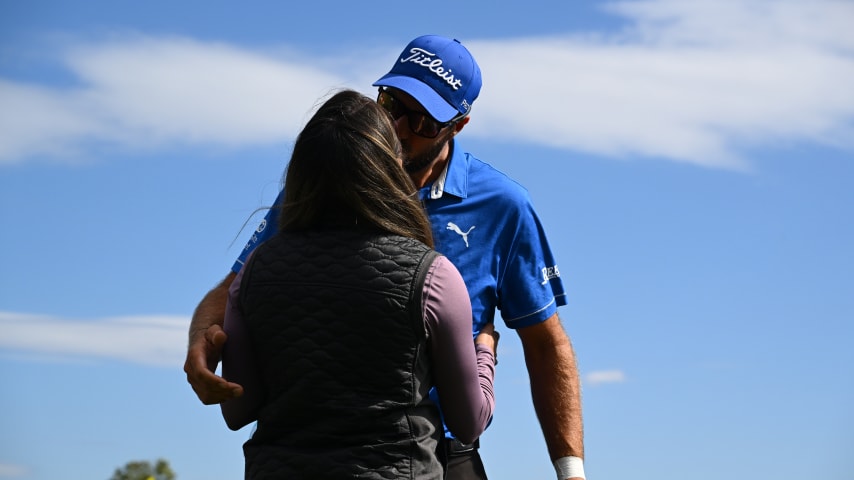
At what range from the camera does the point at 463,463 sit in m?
3.98

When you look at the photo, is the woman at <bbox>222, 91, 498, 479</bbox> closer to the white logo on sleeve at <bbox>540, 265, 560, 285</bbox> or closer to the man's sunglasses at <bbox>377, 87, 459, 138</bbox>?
the man's sunglasses at <bbox>377, 87, 459, 138</bbox>

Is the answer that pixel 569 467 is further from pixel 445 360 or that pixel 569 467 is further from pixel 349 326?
pixel 349 326

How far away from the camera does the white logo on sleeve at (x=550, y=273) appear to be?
436 cm

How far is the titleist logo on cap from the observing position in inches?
169

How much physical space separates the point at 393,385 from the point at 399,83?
1.43 metres

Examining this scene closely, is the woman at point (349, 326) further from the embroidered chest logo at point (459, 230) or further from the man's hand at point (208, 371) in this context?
the embroidered chest logo at point (459, 230)

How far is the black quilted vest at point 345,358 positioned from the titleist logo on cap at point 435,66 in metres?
1.25

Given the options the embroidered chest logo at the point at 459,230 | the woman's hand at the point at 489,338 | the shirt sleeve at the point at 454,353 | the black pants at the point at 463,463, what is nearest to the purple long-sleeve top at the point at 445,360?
the shirt sleeve at the point at 454,353

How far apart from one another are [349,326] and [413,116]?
134 cm

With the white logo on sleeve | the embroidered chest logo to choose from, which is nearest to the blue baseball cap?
the embroidered chest logo

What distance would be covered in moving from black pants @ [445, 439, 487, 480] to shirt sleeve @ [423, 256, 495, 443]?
58cm

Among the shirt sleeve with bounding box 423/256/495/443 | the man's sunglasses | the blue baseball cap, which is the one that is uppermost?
the blue baseball cap

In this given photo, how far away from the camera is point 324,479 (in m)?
3.06

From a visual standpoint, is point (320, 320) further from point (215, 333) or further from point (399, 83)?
point (399, 83)
